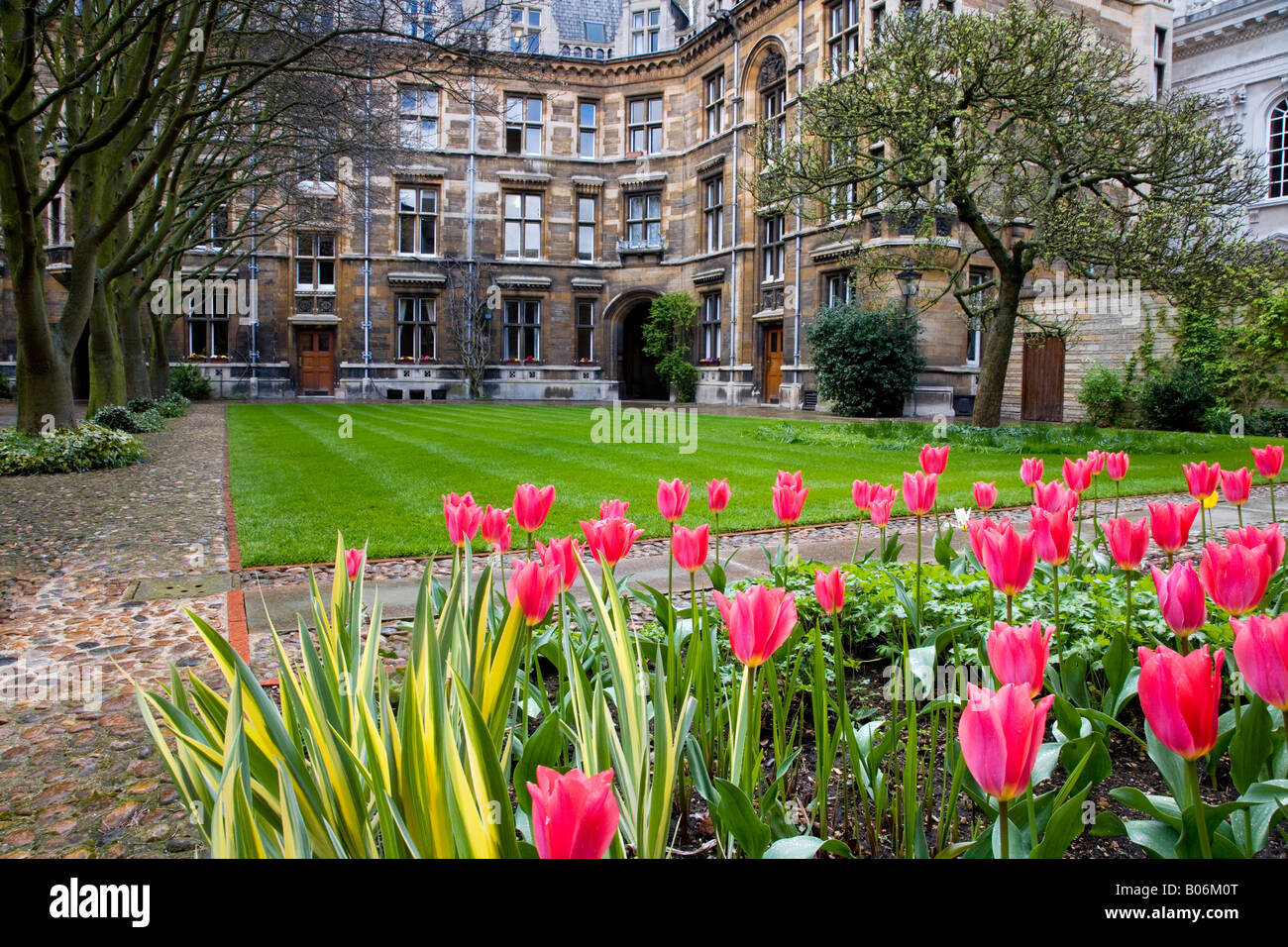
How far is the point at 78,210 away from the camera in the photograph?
37.7 feet

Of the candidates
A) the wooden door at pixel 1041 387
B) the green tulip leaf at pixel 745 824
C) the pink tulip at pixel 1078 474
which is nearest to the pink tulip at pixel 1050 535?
the green tulip leaf at pixel 745 824

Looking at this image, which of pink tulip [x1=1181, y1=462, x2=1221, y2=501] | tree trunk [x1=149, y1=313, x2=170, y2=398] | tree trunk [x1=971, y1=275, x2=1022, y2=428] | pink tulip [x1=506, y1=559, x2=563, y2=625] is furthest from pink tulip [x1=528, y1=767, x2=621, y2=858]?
tree trunk [x1=149, y1=313, x2=170, y2=398]

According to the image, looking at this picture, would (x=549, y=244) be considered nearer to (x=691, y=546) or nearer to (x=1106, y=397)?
(x=1106, y=397)

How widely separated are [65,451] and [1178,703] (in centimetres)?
1136

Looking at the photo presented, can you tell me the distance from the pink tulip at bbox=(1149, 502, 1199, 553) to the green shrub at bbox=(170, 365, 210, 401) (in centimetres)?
2889

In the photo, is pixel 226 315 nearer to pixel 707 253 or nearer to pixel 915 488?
pixel 707 253

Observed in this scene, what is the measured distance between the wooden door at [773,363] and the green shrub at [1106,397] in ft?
31.0

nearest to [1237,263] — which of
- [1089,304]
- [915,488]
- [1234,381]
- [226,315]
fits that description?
[1234,381]

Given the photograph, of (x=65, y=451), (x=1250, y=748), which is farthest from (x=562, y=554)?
(x=65, y=451)

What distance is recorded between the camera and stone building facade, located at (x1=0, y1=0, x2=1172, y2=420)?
28.8m

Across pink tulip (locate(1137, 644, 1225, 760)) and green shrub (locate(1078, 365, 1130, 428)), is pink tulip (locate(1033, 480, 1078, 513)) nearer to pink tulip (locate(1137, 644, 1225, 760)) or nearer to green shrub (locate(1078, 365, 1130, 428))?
pink tulip (locate(1137, 644, 1225, 760))

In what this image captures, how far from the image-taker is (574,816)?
75cm

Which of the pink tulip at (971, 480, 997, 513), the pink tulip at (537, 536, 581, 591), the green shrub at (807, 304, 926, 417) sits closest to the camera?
the pink tulip at (537, 536, 581, 591)

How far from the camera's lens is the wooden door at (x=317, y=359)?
31141 millimetres
